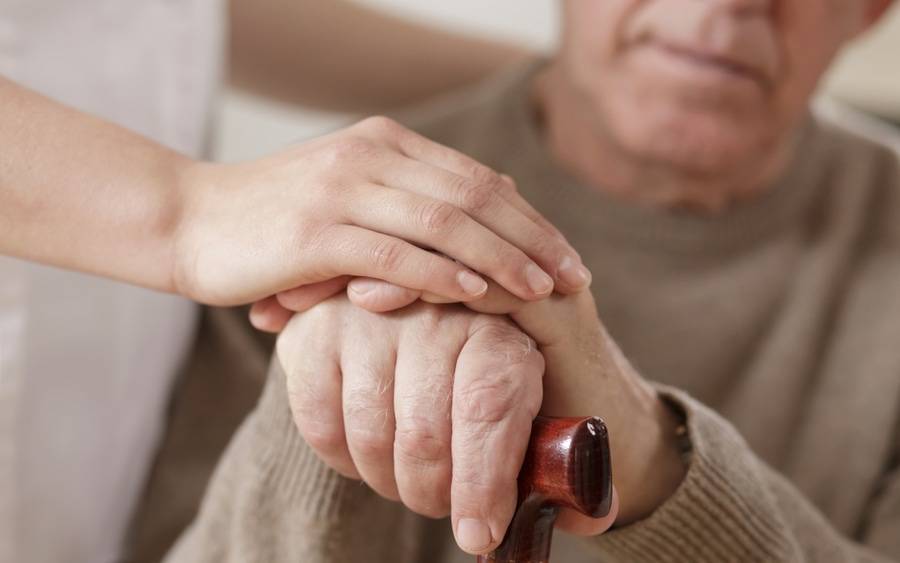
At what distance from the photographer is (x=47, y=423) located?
868mm

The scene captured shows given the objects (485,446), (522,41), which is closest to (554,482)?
(485,446)

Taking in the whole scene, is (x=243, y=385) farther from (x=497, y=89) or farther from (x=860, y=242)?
(x=860, y=242)

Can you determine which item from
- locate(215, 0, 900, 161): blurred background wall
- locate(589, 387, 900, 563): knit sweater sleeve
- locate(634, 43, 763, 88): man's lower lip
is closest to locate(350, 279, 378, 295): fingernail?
locate(589, 387, 900, 563): knit sweater sleeve

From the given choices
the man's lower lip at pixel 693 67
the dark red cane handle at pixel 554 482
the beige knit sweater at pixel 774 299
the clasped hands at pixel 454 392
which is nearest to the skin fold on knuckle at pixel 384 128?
the clasped hands at pixel 454 392

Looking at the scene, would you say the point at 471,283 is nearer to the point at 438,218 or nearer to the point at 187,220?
the point at 438,218

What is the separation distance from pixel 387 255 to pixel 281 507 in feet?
0.77

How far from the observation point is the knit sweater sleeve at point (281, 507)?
685 millimetres

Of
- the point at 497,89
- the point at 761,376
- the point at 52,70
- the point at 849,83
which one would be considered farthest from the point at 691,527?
the point at 849,83

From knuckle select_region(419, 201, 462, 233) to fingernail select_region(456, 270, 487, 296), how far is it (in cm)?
3

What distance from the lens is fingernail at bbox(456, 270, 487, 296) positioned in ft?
1.87

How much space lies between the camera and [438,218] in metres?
0.58

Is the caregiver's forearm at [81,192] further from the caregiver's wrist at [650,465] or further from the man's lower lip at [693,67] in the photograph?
the man's lower lip at [693,67]

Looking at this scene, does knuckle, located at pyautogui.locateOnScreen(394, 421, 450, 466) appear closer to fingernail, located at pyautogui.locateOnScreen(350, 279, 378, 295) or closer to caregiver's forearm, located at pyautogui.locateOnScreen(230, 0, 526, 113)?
fingernail, located at pyautogui.locateOnScreen(350, 279, 378, 295)

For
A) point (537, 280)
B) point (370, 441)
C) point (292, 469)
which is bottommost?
point (292, 469)
